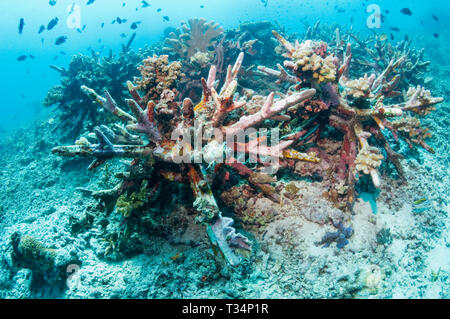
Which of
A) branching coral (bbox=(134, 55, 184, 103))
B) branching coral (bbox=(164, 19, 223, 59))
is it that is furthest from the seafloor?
branching coral (bbox=(164, 19, 223, 59))

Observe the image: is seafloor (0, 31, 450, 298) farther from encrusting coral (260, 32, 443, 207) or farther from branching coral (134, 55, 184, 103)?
branching coral (134, 55, 184, 103)

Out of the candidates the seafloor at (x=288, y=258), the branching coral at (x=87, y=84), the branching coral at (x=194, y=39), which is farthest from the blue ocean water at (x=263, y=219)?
the branching coral at (x=194, y=39)

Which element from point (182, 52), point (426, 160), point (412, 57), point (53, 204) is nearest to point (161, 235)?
point (53, 204)

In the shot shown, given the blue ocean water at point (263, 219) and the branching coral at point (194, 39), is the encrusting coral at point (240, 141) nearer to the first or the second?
the blue ocean water at point (263, 219)

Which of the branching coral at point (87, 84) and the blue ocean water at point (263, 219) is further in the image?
the branching coral at point (87, 84)

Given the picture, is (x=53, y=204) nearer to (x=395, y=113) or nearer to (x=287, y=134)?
(x=287, y=134)

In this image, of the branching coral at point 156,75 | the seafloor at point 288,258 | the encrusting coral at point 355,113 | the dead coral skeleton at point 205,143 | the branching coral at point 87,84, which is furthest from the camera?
the branching coral at point 87,84

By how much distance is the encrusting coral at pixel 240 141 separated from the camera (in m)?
2.32

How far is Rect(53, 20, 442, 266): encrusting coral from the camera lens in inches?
91.4

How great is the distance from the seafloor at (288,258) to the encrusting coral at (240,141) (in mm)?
261

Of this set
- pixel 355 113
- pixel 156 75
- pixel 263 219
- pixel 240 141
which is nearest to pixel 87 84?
pixel 156 75

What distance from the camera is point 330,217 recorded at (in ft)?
9.37

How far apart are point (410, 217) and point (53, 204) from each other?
624 centimetres

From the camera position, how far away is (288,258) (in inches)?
102
